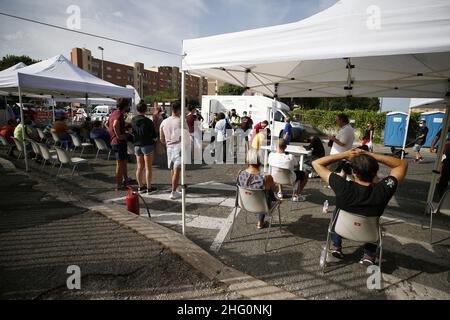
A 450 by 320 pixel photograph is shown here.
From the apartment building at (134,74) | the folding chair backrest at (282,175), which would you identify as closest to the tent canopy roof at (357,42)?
the folding chair backrest at (282,175)

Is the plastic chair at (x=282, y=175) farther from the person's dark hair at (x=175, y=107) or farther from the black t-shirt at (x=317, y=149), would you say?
the person's dark hair at (x=175, y=107)

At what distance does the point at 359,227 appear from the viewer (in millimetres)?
2666

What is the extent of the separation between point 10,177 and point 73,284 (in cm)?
548

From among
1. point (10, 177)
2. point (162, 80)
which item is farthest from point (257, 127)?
point (162, 80)

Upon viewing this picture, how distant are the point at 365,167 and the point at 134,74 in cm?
9722

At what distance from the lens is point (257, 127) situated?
927cm

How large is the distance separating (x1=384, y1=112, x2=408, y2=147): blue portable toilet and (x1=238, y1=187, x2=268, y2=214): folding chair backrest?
626 inches

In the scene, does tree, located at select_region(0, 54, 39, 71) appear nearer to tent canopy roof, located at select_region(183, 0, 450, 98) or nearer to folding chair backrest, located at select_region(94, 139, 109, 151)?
folding chair backrest, located at select_region(94, 139, 109, 151)

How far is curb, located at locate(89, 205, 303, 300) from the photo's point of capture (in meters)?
2.49

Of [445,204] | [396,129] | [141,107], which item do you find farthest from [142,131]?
[396,129]

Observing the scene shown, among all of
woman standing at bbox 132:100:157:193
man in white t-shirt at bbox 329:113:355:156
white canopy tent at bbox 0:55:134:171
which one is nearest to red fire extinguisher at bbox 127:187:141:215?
woman standing at bbox 132:100:157:193

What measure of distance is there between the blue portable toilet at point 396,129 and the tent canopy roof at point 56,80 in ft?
50.9

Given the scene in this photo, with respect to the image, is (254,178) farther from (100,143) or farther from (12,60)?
(12,60)

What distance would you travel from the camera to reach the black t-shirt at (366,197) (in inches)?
102
